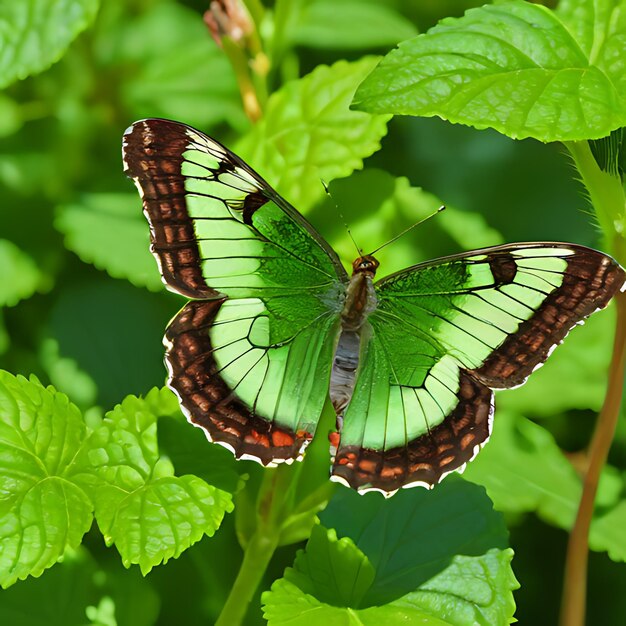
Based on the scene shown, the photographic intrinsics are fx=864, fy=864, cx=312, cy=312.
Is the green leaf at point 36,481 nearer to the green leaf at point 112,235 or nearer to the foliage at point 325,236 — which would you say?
the foliage at point 325,236

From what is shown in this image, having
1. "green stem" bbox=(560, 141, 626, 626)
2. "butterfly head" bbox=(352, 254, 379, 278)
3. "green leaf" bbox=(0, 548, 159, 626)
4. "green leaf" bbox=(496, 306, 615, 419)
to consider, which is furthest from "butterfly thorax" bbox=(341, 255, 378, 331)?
"green leaf" bbox=(0, 548, 159, 626)

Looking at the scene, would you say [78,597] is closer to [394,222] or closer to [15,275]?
[15,275]

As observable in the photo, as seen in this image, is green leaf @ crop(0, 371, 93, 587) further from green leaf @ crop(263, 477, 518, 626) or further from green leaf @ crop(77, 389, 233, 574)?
green leaf @ crop(263, 477, 518, 626)

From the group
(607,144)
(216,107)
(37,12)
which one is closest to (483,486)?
(607,144)

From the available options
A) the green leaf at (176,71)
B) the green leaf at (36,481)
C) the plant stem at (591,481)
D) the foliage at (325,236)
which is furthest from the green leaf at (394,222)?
the green leaf at (36,481)

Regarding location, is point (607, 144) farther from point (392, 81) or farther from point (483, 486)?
point (483, 486)
